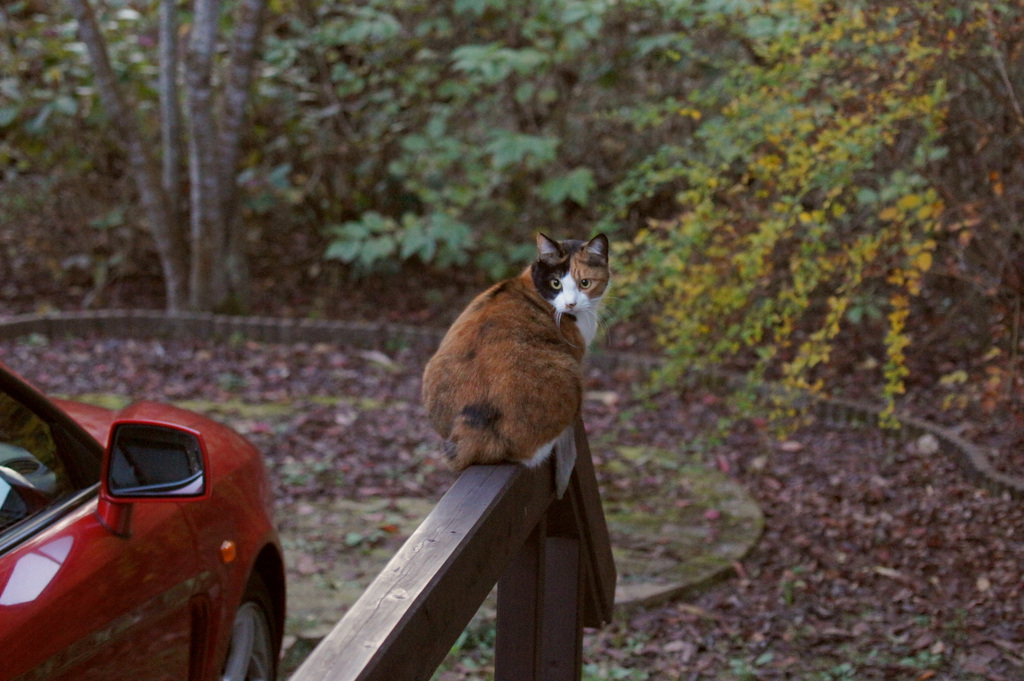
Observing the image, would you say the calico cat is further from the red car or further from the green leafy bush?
the green leafy bush

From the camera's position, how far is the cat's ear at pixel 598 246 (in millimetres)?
2832

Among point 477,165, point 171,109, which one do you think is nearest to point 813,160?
point 477,165

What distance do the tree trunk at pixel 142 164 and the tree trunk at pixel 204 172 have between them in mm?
160

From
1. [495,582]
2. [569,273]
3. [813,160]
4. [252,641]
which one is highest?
[813,160]

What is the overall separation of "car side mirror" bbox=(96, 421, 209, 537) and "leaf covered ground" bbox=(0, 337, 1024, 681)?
1.91 meters

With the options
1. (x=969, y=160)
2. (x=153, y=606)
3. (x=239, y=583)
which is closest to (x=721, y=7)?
(x=969, y=160)

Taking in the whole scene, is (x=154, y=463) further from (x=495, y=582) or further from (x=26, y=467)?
(x=495, y=582)

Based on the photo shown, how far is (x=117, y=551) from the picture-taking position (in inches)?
82.3

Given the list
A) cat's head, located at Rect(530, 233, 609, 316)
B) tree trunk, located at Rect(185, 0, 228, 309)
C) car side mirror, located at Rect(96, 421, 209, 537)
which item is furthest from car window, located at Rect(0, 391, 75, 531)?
tree trunk, located at Rect(185, 0, 228, 309)

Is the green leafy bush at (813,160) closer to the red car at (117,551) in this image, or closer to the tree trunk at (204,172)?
the red car at (117,551)

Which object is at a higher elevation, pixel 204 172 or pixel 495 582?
pixel 204 172

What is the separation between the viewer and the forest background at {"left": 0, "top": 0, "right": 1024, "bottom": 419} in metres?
5.13

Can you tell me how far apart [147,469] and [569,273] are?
1205 millimetres

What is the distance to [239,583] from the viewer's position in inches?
104
